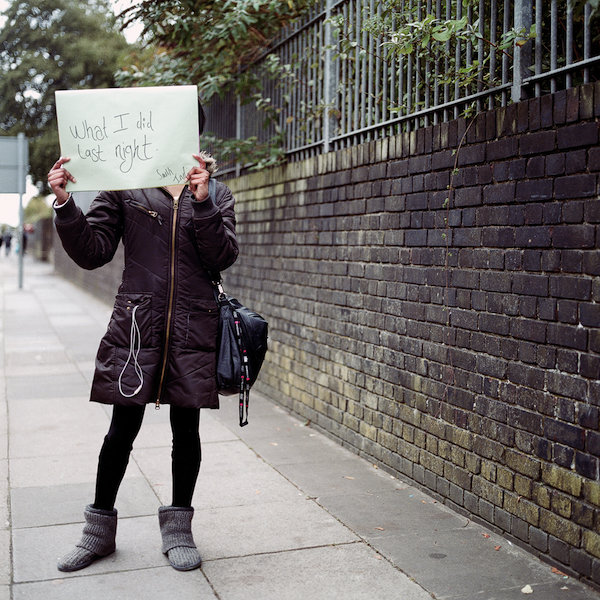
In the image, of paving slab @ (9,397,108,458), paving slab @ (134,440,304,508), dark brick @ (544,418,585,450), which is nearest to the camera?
dark brick @ (544,418,585,450)

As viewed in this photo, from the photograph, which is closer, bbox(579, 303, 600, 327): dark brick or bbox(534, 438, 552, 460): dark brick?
bbox(579, 303, 600, 327): dark brick

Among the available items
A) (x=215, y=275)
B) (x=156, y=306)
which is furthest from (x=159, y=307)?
(x=215, y=275)

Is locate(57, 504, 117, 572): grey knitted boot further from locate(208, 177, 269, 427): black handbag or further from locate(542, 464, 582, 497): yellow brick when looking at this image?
locate(542, 464, 582, 497): yellow brick

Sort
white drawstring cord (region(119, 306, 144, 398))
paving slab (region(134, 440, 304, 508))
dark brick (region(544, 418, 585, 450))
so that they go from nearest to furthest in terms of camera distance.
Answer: dark brick (region(544, 418, 585, 450)) < white drawstring cord (region(119, 306, 144, 398)) < paving slab (region(134, 440, 304, 508))

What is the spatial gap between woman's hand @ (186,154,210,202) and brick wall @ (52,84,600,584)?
1.46 metres

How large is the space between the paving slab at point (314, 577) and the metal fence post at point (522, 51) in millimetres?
2252

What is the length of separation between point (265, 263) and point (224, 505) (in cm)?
357

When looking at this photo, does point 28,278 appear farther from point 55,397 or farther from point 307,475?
point 307,475

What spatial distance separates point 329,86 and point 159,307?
3356mm

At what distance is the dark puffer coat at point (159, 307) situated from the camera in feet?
12.0

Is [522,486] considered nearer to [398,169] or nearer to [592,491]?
[592,491]

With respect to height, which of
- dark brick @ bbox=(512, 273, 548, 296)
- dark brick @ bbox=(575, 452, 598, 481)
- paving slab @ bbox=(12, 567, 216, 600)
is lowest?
paving slab @ bbox=(12, 567, 216, 600)

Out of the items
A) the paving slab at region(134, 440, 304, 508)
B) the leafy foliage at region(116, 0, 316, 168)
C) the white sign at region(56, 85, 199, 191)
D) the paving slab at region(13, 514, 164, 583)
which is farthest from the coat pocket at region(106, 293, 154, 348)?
the leafy foliage at region(116, 0, 316, 168)

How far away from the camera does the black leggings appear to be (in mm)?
3787
